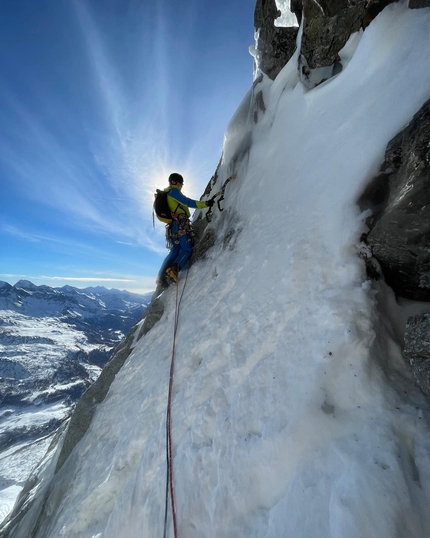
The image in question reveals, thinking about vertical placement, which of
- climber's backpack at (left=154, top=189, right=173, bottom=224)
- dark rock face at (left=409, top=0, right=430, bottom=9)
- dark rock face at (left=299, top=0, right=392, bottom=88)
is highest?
dark rock face at (left=299, top=0, right=392, bottom=88)

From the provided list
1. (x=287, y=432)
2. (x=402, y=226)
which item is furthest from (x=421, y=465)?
(x=402, y=226)

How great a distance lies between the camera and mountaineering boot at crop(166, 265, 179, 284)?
361 inches

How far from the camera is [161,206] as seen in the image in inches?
327

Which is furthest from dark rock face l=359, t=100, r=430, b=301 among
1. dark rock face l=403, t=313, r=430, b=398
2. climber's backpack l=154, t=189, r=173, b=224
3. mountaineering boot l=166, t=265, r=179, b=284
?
mountaineering boot l=166, t=265, r=179, b=284

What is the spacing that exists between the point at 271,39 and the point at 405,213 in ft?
31.6

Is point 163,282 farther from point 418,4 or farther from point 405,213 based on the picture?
point 418,4

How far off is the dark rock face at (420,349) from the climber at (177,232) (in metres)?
6.07

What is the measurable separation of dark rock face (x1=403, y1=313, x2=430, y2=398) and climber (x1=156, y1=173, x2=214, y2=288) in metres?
6.07

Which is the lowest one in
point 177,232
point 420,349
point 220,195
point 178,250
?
point 420,349

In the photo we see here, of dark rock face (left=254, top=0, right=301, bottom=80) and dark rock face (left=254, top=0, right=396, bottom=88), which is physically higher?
dark rock face (left=254, top=0, right=301, bottom=80)

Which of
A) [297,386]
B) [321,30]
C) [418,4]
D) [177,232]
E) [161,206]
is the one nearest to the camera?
[297,386]

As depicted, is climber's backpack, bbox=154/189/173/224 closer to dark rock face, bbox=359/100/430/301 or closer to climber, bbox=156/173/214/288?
climber, bbox=156/173/214/288

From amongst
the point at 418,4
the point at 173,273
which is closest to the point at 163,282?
the point at 173,273

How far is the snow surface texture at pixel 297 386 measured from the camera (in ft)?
7.85
